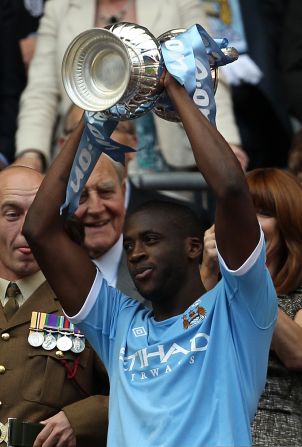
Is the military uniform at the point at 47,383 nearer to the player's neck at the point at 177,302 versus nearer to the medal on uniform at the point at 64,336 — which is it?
the medal on uniform at the point at 64,336

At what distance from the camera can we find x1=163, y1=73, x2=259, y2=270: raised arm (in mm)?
3523

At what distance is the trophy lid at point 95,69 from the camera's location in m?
3.63

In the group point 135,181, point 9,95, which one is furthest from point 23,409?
point 9,95

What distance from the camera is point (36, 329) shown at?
4.42 m

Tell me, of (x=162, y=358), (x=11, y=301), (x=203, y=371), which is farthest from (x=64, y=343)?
(x=203, y=371)

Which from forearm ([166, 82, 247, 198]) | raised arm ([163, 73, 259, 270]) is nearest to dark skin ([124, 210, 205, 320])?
raised arm ([163, 73, 259, 270])

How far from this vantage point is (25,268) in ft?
14.9

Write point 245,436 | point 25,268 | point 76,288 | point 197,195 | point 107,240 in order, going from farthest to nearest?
point 197,195, point 107,240, point 25,268, point 76,288, point 245,436

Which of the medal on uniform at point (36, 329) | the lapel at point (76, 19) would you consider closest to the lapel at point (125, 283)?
the medal on uniform at point (36, 329)

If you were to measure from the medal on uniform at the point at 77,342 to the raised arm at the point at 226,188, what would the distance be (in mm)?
1038

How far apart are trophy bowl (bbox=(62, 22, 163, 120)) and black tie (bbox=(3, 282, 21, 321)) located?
108 cm

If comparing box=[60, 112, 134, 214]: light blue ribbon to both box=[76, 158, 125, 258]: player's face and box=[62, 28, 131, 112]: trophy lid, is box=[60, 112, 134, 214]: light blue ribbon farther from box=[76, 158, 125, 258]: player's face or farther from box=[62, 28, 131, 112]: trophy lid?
box=[76, 158, 125, 258]: player's face

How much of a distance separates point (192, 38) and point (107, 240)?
5.49 ft

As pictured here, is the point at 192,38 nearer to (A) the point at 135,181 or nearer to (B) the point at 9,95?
(A) the point at 135,181
